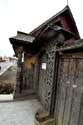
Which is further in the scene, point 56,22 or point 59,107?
point 56,22

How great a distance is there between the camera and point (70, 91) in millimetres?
2910

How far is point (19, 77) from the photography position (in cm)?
628

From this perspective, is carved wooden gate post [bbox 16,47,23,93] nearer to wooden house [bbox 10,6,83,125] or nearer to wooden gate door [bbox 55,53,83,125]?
wooden house [bbox 10,6,83,125]

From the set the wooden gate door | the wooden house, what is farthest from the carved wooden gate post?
the wooden gate door

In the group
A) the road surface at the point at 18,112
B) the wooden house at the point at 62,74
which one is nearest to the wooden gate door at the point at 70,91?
the wooden house at the point at 62,74

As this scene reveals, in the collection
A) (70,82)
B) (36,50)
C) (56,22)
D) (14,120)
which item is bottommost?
(14,120)

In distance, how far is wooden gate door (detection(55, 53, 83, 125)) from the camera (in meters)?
2.61

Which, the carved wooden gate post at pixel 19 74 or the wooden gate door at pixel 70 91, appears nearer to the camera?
the wooden gate door at pixel 70 91

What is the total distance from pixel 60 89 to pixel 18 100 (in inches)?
116

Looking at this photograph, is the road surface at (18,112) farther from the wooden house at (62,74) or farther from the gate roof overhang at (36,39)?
the gate roof overhang at (36,39)

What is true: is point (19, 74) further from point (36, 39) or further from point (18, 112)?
point (18, 112)

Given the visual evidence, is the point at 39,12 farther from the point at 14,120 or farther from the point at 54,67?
the point at 14,120

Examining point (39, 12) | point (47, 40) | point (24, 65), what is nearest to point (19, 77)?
point (24, 65)

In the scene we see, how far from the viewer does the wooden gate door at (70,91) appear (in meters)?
2.61
